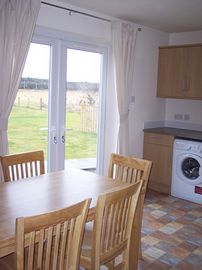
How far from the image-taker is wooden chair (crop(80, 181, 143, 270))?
5.71 ft

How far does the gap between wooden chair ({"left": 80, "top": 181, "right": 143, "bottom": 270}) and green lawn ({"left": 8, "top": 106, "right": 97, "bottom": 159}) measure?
5.97ft

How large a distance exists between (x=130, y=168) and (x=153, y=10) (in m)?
2.13

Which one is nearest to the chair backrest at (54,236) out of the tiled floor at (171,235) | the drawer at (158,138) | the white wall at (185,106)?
the tiled floor at (171,235)

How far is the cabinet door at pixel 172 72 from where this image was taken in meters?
4.74

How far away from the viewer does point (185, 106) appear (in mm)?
5109

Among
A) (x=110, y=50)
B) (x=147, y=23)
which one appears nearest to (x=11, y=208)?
(x=110, y=50)

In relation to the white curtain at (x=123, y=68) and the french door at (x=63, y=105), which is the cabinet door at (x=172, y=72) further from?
the french door at (x=63, y=105)

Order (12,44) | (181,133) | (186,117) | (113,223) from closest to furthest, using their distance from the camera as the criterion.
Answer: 1. (113,223)
2. (12,44)
3. (181,133)
4. (186,117)

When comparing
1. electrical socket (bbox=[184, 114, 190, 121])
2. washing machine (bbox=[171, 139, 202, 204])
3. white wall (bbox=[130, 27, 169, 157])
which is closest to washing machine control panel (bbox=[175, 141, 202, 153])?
washing machine (bbox=[171, 139, 202, 204])

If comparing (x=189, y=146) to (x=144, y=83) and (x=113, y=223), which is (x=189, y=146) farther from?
(x=113, y=223)

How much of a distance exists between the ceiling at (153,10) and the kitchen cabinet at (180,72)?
0.38 m

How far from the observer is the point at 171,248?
120 inches

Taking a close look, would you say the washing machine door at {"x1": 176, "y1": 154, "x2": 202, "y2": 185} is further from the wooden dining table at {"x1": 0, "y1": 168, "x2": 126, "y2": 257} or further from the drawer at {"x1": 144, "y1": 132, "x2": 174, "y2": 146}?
the wooden dining table at {"x1": 0, "y1": 168, "x2": 126, "y2": 257}

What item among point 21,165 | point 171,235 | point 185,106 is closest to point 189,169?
point 185,106
